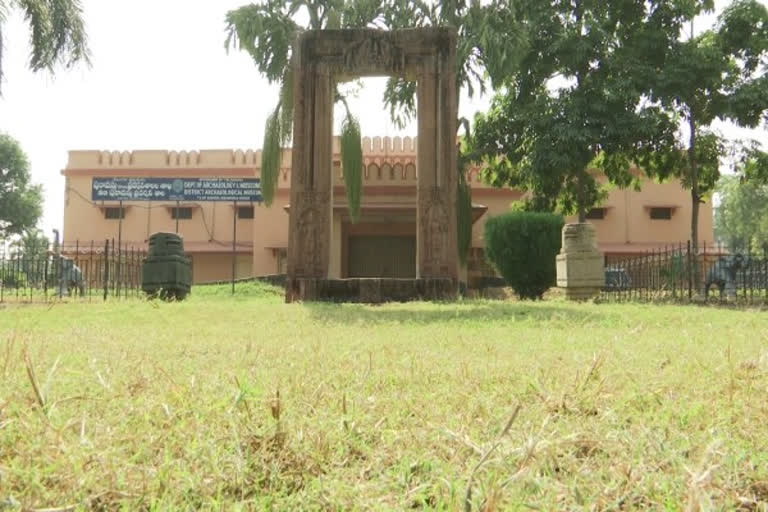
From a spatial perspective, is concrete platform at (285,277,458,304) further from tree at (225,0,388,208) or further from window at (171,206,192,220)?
window at (171,206,192,220)

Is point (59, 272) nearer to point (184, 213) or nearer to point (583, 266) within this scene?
point (583, 266)

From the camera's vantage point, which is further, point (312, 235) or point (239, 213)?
point (239, 213)

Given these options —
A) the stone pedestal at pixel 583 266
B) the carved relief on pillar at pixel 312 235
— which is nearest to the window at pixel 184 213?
the carved relief on pillar at pixel 312 235

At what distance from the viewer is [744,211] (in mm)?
38781

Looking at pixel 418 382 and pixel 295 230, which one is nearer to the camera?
pixel 418 382

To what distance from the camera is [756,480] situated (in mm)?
1208

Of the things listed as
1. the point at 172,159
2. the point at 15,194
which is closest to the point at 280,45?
the point at 172,159

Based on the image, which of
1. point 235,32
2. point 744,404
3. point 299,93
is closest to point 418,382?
point 744,404

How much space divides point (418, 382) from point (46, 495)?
1255 millimetres

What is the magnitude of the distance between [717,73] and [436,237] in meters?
9.18

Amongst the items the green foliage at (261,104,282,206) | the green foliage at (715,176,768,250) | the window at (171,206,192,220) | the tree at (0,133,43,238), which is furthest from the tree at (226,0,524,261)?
the green foliage at (715,176,768,250)

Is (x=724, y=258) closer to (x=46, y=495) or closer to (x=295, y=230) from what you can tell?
(x=295, y=230)

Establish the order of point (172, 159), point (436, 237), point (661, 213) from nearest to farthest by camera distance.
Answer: point (436, 237), point (172, 159), point (661, 213)

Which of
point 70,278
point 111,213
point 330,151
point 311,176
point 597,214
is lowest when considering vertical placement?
point 70,278
